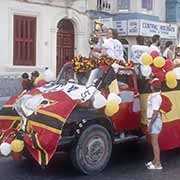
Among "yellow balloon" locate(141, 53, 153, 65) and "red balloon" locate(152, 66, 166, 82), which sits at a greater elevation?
"yellow balloon" locate(141, 53, 153, 65)

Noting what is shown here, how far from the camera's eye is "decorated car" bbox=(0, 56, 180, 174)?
7441 millimetres

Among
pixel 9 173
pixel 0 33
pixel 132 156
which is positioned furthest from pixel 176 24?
pixel 9 173

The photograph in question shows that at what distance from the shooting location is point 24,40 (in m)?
19.0

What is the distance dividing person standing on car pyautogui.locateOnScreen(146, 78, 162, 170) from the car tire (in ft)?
2.27

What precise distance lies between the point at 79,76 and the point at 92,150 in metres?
1.36

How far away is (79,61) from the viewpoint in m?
8.62

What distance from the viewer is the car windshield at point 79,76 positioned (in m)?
8.39

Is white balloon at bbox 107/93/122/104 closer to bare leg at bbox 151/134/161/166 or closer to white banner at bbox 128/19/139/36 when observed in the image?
bare leg at bbox 151/134/161/166

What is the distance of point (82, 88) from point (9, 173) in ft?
5.62

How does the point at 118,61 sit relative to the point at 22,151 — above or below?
above

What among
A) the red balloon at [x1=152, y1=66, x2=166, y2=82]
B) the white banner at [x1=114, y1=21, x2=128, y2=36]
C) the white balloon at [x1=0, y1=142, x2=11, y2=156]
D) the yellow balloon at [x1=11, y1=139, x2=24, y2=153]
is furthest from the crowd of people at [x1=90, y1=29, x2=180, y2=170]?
the white banner at [x1=114, y1=21, x2=128, y2=36]

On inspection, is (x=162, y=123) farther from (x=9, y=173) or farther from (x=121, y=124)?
(x=9, y=173)

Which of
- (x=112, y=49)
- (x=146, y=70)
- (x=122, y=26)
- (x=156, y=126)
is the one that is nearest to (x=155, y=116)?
(x=156, y=126)

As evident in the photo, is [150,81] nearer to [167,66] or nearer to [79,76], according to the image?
[167,66]
